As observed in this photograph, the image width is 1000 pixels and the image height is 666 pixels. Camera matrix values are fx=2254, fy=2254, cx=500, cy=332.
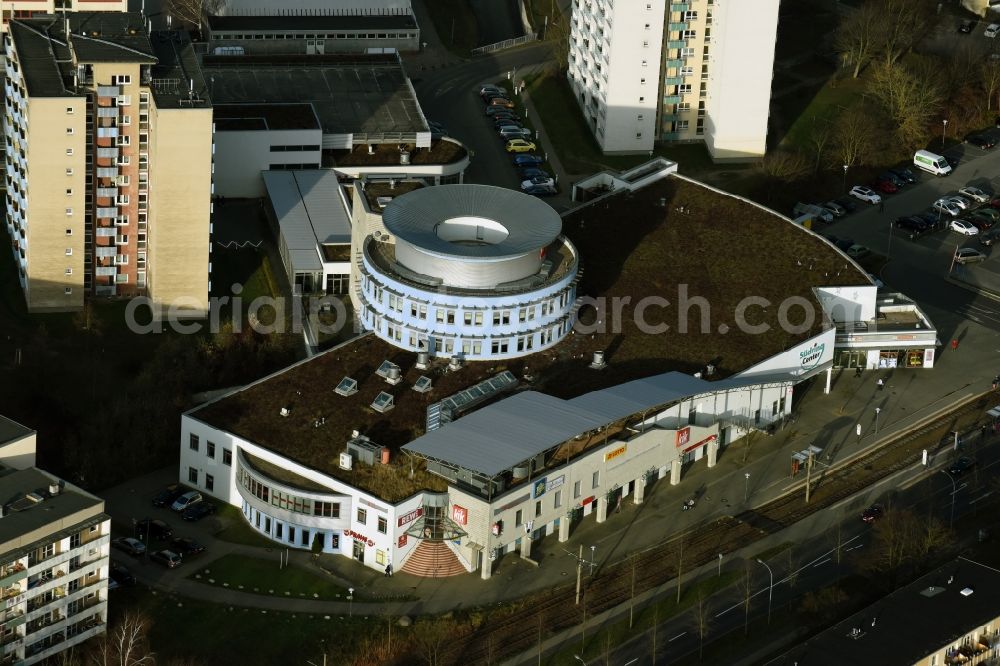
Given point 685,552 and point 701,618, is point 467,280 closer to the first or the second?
point 685,552

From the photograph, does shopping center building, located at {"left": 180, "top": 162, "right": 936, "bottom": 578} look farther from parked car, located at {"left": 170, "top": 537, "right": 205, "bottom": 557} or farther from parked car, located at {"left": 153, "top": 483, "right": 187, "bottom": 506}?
parked car, located at {"left": 170, "top": 537, "right": 205, "bottom": 557}

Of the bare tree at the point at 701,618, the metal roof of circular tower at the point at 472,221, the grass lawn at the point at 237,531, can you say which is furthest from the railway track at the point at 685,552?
the metal roof of circular tower at the point at 472,221

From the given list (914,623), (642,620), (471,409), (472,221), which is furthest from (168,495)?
(914,623)

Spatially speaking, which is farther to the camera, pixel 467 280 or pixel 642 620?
pixel 467 280

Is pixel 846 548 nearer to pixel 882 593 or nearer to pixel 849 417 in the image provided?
pixel 882 593

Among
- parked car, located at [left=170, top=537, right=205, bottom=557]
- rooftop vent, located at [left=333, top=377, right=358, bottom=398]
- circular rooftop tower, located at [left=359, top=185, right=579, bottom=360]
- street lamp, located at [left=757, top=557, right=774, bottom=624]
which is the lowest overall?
street lamp, located at [left=757, top=557, right=774, bottom=624]

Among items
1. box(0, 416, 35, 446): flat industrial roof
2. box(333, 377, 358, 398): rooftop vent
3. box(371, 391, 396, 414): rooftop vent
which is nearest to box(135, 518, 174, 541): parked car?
box(0, 416, 35, 446): flat industrial roof

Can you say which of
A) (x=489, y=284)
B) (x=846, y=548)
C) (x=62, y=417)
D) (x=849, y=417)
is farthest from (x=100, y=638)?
(x=849, y=417)
